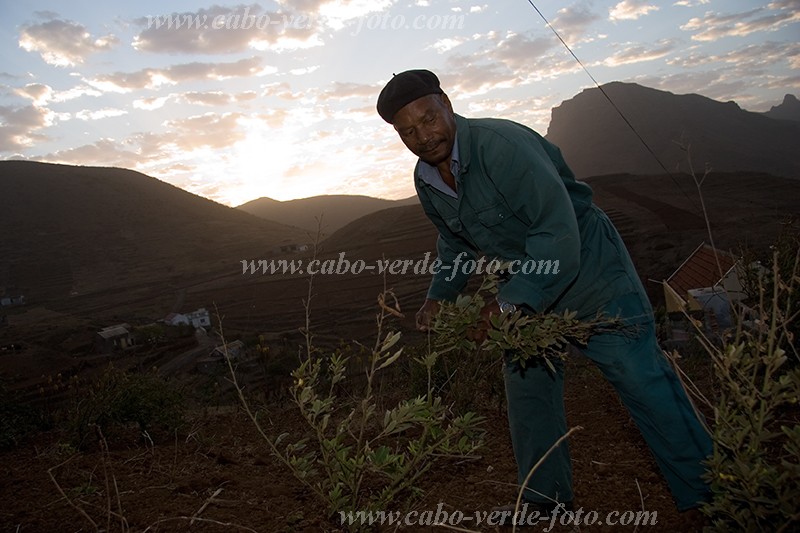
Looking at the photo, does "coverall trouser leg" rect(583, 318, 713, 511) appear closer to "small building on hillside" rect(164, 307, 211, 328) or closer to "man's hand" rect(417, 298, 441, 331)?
"man's hand" rect(417, 298, 441, 331)

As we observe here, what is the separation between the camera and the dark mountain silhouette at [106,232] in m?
49.9

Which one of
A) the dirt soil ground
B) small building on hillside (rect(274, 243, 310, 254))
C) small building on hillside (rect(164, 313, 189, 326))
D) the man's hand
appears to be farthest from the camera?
small building on hillside (rect(274, 243, 310, 254))

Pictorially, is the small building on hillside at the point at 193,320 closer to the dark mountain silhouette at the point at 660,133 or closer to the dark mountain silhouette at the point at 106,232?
the dark mountain silhouette at the point at 106,232

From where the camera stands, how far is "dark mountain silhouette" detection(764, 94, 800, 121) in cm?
15200

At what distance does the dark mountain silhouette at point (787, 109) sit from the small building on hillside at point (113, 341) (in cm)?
18235

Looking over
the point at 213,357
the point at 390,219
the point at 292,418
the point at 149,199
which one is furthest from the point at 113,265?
the point at 292,418

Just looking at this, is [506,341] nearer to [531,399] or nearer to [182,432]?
[531,399]

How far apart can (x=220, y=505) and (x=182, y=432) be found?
1464 mm

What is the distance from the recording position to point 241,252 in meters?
Result: 56.9

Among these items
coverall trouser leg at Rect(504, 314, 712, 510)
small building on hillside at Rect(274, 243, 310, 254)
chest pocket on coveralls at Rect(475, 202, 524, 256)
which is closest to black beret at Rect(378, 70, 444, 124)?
chest pocket on coveralls at Rect(475, 202, 524, 256)

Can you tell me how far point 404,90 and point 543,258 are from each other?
29.4 inches

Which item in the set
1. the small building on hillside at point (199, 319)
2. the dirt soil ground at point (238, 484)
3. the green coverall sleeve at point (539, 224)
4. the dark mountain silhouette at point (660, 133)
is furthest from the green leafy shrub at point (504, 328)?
the dark mountain silhouette at point (660, 133)

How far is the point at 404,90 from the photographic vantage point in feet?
5.65

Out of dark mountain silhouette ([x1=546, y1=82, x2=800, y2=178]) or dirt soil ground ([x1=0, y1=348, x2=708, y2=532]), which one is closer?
dirt soil ground ([x1=0, y1=348, x2=708, y2=532])
